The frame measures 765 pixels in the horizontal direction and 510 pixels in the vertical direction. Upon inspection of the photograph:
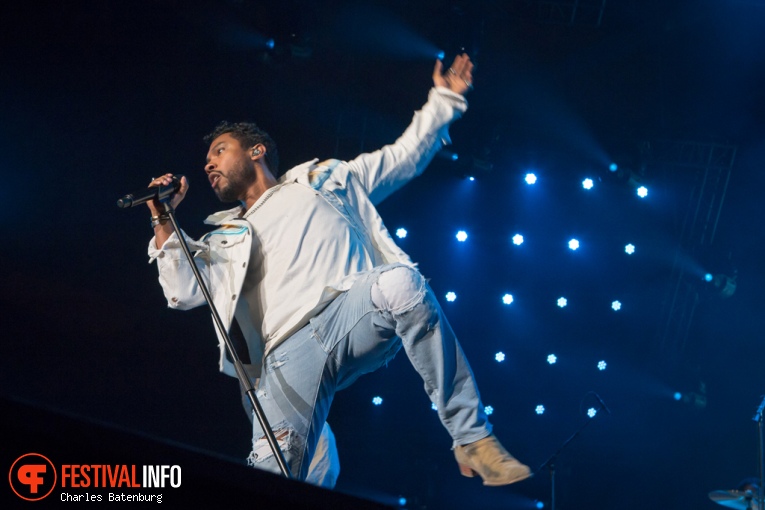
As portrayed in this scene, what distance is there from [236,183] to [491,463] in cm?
188

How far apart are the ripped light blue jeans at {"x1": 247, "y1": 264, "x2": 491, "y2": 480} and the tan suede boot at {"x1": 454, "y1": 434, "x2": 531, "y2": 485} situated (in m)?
0.04

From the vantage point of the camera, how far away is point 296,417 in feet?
9.64

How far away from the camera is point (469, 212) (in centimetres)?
630

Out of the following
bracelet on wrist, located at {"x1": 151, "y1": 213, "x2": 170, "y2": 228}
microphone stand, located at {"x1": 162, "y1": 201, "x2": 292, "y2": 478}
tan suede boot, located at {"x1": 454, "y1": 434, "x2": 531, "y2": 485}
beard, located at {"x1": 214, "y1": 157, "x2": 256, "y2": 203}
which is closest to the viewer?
microphone stand, located at {"x1": 162, "y1": 201, "x2": 292, "y2": 478}

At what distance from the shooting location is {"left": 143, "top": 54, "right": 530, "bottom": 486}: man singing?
2.79 m

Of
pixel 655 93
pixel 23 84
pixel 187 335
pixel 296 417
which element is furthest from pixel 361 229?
pixel 655 93

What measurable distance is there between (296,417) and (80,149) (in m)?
2.46

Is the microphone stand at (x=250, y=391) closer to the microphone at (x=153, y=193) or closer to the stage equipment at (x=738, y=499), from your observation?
the microphone at (x=153, y=193)

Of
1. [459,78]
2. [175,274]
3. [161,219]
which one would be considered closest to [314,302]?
[175,274]

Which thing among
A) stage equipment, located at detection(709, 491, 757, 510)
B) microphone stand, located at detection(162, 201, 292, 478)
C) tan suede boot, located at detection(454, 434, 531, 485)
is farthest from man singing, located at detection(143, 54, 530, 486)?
stage equipment, located at detection(709, 491, 757, 510)

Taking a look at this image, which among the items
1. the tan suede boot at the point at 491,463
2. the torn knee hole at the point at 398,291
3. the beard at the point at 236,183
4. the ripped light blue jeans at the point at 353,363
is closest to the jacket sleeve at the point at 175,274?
the ripped light blue jeans at the point at 353,363

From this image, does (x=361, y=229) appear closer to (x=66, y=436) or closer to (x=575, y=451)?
(x=66, y=436)

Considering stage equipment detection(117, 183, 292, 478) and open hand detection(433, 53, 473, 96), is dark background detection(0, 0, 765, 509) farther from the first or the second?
stage equipment detection(117, 183, 292, 478)

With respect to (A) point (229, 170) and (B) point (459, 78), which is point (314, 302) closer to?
(A) point (229, 170)
